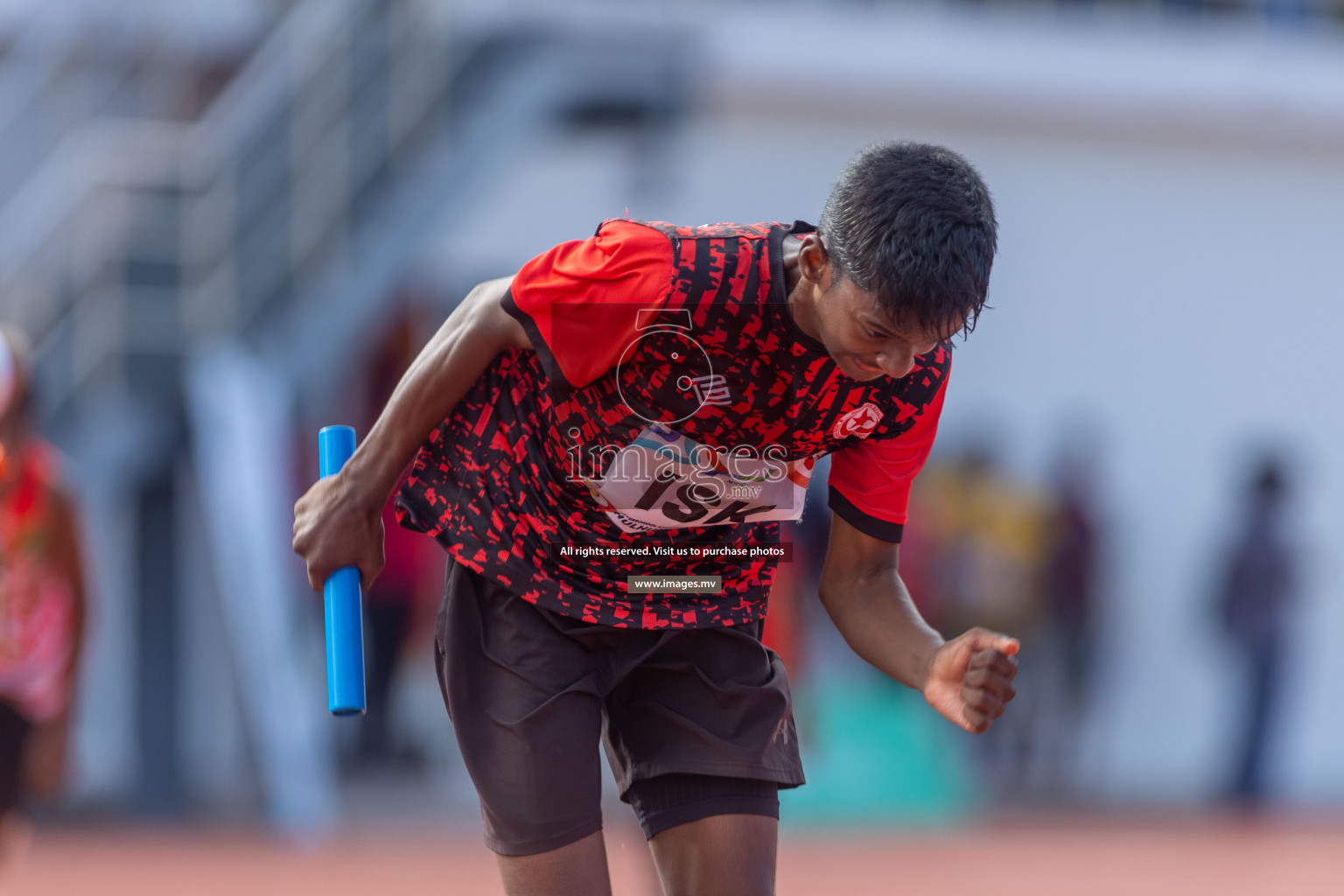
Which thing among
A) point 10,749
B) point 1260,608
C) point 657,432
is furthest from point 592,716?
point 1260,608

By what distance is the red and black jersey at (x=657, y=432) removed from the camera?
2631mm

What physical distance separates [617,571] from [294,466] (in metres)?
6.97

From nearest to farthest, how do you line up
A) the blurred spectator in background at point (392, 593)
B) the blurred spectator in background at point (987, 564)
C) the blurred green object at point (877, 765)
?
the blurred green object at point (877, 765)
the blurred spectator in background at point (392, 593)
the blurred spectator in background at point (987, 564)

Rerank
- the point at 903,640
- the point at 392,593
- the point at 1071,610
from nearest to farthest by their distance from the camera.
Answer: the point at 903,640 < the point at 392,593 < the point at 1071,610

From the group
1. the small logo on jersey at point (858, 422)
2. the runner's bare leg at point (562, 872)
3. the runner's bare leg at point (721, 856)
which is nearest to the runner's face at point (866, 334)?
the small logo on jersey at point (858, 422)

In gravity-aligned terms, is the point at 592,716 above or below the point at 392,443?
below

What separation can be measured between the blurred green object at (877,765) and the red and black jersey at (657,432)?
5.33 m

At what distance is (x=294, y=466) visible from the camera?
9.45m

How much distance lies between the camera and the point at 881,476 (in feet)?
9.45

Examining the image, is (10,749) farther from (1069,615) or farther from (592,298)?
(1069,615)

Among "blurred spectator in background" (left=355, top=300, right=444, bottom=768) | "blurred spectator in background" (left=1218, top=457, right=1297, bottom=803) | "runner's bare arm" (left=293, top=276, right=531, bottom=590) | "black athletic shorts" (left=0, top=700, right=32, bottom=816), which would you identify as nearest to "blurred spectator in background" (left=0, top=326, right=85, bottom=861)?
"black athletic shorts" (left=0, top=700, right=32, bottom=816)

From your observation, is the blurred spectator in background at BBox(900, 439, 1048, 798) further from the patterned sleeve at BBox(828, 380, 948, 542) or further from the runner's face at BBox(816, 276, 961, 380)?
the runner's face at BBox(816, 276, 961, 380)

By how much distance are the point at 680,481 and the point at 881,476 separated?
38 cm

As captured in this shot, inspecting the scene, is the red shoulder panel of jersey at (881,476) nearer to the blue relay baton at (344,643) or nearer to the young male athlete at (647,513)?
the young male athlete at (647,513)
